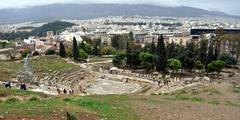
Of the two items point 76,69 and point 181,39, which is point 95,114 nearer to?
point 76,69

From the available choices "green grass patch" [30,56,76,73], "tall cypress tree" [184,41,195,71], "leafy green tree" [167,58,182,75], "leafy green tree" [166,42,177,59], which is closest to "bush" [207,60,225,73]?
"tall cypress tree" [184,41,195,71]

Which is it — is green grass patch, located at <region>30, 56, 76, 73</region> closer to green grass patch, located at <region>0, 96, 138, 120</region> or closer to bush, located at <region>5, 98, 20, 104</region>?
bush, located at <region>5, 98, 20, 104</region>

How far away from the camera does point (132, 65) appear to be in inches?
2884

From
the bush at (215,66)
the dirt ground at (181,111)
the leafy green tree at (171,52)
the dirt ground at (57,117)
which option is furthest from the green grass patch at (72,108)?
the leafy green tree at (171,52)

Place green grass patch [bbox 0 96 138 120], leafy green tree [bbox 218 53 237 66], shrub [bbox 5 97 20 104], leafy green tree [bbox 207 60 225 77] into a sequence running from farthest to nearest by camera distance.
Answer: leafy green tree [bbox 218 53 237 66] < leafy green tree [bbox 207 60 225 77] < shrub [bbox 5 97 20 104] < green grass patch [bbox 0 96 138 120]

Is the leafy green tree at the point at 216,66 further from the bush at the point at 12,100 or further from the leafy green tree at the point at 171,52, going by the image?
the bush at the point at 12,100

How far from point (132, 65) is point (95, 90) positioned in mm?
23604

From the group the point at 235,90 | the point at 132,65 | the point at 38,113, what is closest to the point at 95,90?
the point at 235,90

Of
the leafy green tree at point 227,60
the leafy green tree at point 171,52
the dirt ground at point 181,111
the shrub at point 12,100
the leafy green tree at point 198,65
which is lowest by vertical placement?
the leafy green tree at point 227,60

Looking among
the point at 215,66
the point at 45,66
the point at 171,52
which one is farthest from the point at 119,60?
the point at 215,66

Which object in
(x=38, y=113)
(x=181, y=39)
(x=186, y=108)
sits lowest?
(x=181, y=39)

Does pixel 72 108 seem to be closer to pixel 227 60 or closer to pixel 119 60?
pixel 119 60

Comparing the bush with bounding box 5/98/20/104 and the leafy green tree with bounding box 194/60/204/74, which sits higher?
the bush with bounding box 5/98/20/104

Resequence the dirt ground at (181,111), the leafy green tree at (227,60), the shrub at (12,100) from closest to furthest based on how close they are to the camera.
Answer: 1. the dirt ground at (181,111)
2. the shrub at (12,100)
3. the leafy green tree at (227,60)
